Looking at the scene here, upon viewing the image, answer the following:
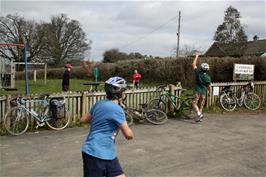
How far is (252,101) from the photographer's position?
13414 millimetres

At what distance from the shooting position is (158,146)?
25.4ft

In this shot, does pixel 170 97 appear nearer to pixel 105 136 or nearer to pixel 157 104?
pixel 157 104

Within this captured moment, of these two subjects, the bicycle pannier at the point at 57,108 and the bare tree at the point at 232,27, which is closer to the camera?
the bicycle pannier at the point at 57,108

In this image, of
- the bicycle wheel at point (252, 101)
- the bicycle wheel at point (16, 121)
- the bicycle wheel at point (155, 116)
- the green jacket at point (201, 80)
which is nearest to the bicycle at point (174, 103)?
the green jacket at point (201, 80)

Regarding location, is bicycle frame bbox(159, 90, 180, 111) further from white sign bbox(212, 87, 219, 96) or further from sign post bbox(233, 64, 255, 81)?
sign post bbox(233, 64, 255, 81)

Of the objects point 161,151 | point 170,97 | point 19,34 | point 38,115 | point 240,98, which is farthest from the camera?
point 19,34

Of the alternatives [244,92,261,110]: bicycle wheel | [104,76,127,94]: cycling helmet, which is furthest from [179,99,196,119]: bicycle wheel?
[104,76,127,94]: cycling helmet

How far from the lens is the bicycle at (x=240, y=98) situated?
1294 centimetres

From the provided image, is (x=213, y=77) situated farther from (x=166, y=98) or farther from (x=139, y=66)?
(x=166, y=98)

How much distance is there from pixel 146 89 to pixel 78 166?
5680 mm

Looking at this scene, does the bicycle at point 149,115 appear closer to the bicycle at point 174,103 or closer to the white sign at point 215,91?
the bicycle at point 174,103

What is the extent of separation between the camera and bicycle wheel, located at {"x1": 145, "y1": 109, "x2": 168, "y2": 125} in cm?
1041

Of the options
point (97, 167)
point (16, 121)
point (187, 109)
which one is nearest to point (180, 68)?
point (187, 109)

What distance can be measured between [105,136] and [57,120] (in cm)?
601
